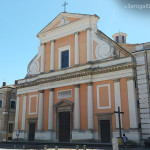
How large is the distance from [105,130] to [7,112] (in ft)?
56.0

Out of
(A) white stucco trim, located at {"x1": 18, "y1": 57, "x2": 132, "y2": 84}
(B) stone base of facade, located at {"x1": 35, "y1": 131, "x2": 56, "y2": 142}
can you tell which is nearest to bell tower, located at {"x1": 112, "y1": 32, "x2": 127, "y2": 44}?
(A) white stucco trim, located at {"x1": 18, "y1": 57, "x2": 132, "y2": 84}

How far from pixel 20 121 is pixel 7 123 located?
605 centimetres

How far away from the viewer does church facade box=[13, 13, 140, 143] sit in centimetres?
1897

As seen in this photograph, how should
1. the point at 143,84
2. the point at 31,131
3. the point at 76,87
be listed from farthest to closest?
the point at 31,131, the point at 76,87, the point at 143,84

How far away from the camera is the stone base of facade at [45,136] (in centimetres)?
2188

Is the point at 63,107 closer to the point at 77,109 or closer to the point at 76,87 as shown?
the point at 77,109

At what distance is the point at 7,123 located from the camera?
100 feet

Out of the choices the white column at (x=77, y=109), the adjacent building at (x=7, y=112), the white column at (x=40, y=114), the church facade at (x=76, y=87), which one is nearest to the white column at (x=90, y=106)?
the church facade at (x=76, y=87)

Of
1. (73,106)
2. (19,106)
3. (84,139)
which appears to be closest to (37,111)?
(19,106)

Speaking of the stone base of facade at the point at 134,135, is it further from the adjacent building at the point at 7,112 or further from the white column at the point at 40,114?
the adjacent building at the point at 7,112

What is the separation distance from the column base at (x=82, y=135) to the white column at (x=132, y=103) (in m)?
3.89

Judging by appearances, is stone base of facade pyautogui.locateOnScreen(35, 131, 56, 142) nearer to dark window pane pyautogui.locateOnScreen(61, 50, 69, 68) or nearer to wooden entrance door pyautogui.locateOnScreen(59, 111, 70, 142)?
wooden entrance door pyautogui.locateOnScreen(59, 111, 70, 142)

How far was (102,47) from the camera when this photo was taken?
71.1ft

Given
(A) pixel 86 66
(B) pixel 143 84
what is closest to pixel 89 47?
(A) pixel 86 66
